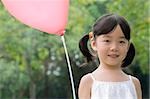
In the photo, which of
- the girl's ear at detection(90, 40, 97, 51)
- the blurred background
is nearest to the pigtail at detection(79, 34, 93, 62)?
the girl's ear at detection(90, 40, 97, 51)

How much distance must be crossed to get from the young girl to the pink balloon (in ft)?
0.76

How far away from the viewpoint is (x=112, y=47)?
1.44m

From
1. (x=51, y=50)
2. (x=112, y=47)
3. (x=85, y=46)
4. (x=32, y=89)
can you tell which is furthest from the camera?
(x=32, y=89)

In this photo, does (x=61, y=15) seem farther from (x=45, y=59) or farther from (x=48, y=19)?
(x=45, y=59)

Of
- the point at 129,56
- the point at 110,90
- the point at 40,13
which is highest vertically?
the point at 40,13

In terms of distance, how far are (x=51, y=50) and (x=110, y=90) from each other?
5604mm

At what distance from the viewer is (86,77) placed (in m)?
1.49

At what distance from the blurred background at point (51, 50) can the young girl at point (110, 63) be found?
2900mm

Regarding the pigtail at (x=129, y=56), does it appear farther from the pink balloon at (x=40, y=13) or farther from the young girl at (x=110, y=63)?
the pink balloon at (x=40, y=13)

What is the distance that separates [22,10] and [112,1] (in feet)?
13.3

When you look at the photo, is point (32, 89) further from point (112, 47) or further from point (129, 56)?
point (112, 47)

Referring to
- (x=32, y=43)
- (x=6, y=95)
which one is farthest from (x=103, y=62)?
(x=6, y=95)

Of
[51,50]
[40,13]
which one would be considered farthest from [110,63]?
[51,50]

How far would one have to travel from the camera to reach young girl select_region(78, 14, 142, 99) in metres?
1.45
